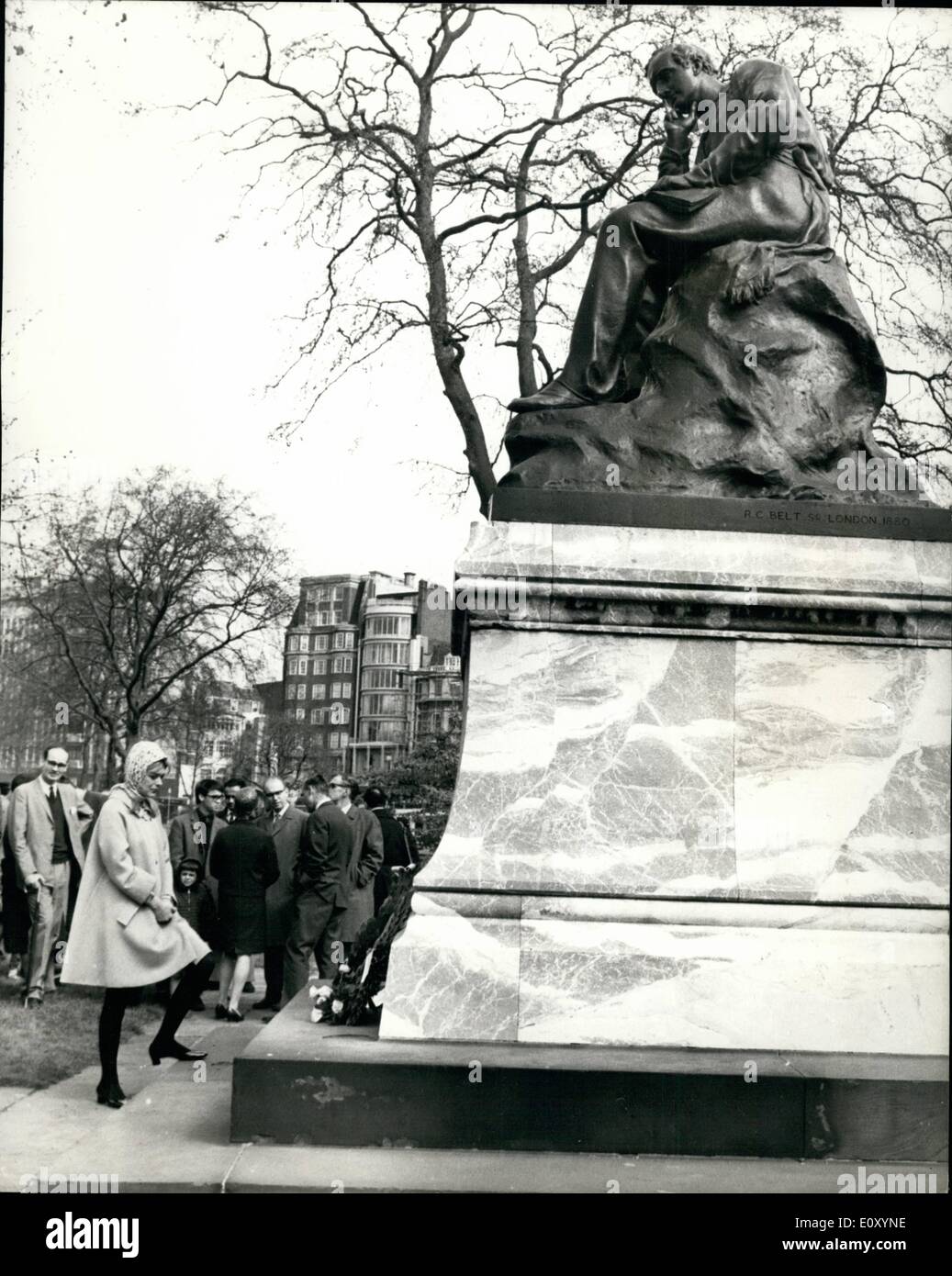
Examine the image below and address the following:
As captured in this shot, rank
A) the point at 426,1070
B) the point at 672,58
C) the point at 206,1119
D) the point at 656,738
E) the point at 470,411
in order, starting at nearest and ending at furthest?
the point at 426,1070 → the point at 206,1119 → the point at 656,738 → the point at 672,58 → the point at 470,411

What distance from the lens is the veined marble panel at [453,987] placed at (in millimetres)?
5695

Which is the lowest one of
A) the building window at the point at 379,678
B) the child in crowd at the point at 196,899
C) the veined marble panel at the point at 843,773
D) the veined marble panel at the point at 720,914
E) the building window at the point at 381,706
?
→ the child in crowd at the point at 196,899

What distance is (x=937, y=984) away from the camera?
5.83 m

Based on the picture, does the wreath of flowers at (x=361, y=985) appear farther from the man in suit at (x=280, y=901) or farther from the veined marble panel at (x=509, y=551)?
the man in suit at (x=280, y=901)

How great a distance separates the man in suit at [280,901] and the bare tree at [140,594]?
37.4 feet

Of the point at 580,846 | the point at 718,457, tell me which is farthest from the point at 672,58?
the point at 580,846

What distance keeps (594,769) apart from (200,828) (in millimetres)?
6743

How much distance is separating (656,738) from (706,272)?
2.38m

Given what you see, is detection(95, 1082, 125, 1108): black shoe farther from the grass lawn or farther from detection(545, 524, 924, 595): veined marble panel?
detection(545, 524, 924, 595): veined marble panel

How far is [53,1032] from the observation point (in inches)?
364

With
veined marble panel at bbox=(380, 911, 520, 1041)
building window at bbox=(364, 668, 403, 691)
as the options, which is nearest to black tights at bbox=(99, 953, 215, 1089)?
veined marble panel at bbox=(380, 911, 520, 1041)

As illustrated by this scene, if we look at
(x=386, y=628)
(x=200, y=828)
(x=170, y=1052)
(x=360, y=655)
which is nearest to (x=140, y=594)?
(x=200, y=828)

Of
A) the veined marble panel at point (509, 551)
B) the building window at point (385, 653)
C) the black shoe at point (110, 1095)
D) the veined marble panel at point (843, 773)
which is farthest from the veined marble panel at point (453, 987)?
the building window at point (385, 653)
